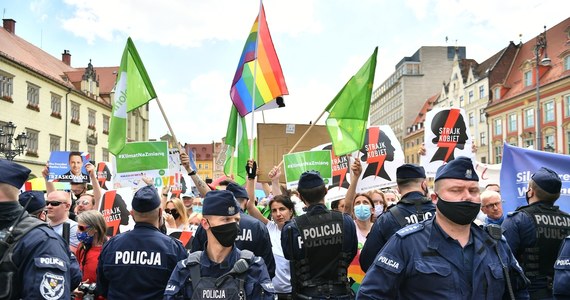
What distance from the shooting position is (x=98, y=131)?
51188 millimetres

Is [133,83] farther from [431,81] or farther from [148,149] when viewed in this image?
[431,81]

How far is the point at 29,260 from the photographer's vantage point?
10.0ft

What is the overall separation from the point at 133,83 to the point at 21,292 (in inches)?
199

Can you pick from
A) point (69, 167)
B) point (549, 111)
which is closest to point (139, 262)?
point (69, 167)

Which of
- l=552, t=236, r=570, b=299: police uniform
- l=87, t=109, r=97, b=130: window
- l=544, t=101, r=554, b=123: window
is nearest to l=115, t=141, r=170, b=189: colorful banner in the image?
l=552, t=236, r=570, b=299: police uniform

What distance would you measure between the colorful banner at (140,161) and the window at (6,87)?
29.8 metres

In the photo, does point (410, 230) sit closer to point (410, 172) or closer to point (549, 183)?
point (410, 172)

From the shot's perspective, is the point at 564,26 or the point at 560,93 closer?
the point at 560,93

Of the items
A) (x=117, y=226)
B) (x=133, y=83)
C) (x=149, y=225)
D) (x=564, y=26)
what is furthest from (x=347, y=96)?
(x=564, y=26)

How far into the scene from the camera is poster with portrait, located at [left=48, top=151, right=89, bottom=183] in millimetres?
9789

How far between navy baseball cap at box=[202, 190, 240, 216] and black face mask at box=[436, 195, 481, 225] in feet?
5.18

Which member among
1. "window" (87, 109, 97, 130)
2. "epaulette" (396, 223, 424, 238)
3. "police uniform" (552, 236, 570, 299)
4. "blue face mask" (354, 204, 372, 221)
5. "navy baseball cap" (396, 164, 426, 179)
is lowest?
"police uniform" (552, 236, 570, 299)

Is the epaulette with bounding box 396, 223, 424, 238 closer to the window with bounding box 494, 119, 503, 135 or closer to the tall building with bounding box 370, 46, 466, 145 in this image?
the window with bounding box 494, 119, 503, 135

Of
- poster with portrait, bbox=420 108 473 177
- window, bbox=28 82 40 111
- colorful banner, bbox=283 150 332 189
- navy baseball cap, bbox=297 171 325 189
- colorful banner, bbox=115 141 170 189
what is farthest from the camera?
window, bbox=28 82 40 111
